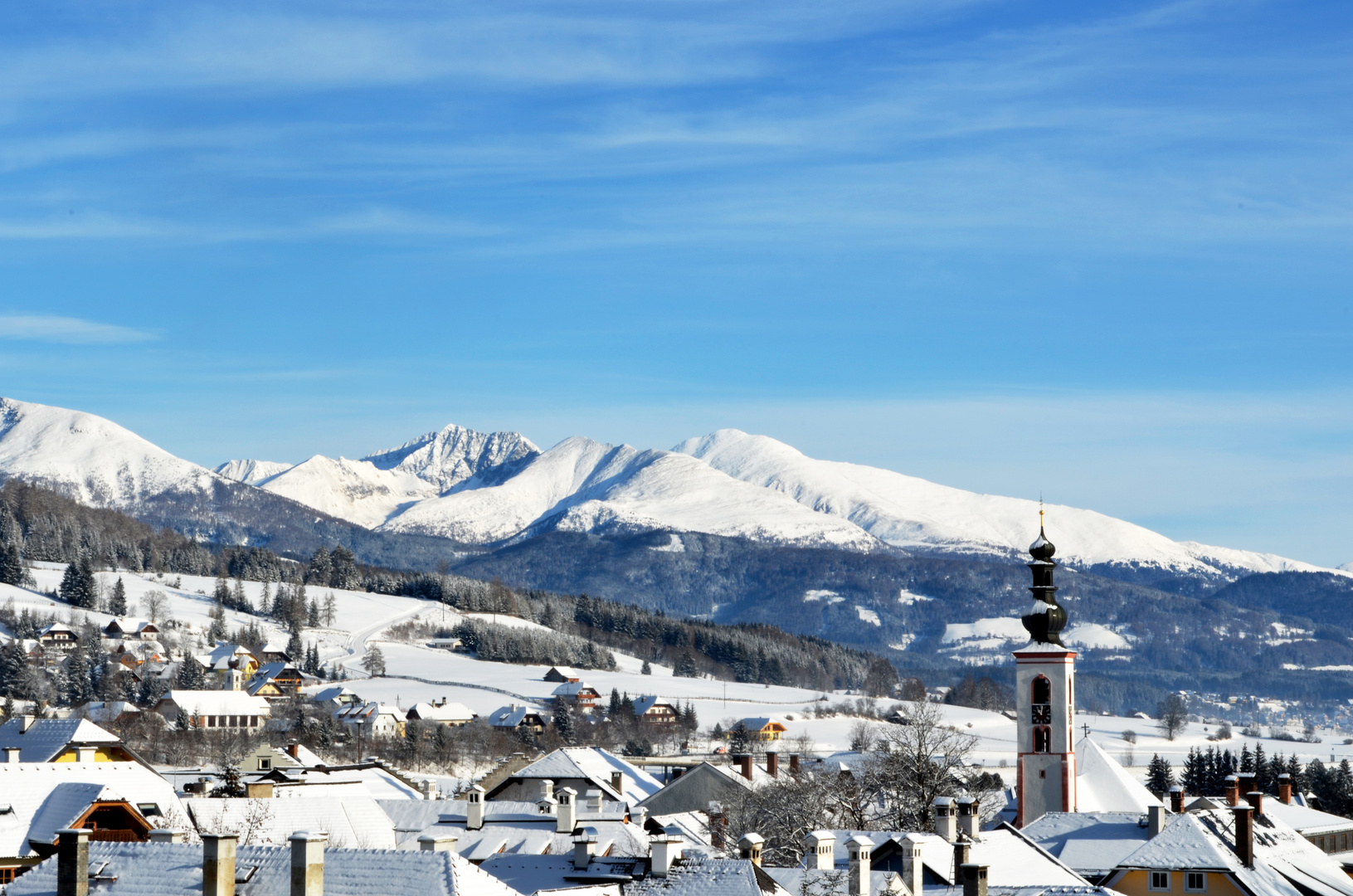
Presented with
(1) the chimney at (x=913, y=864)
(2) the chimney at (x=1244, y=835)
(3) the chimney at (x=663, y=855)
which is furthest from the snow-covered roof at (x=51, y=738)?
(2) the chimney at (x=1244, y=835)

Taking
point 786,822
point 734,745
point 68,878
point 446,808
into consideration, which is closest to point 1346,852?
point 786,822

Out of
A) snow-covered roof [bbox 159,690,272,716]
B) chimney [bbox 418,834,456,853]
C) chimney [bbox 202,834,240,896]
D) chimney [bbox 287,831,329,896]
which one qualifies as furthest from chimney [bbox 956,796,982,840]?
snow-covered roof [bbox 159,690,272,716]

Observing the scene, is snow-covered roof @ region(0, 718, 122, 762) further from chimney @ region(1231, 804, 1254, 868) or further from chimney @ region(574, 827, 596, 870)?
chimney @ region(1231, 804, 1254, 868)

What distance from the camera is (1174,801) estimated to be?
87.7 m

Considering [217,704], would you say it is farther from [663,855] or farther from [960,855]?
[663,855]

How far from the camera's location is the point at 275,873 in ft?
107

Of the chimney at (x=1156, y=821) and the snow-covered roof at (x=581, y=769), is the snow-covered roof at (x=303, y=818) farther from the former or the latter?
the chimney at (x=1156, y=821)

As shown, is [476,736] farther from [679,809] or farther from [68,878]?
[68,878]

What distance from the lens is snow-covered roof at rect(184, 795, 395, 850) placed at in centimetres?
5441

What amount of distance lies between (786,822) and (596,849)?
68.4 feet

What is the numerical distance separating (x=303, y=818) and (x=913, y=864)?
19208mm

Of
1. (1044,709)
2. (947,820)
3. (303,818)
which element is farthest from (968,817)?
(1044,709)

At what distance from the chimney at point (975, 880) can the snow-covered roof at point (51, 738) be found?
136 feet

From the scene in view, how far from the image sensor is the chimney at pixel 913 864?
45.2 meters
